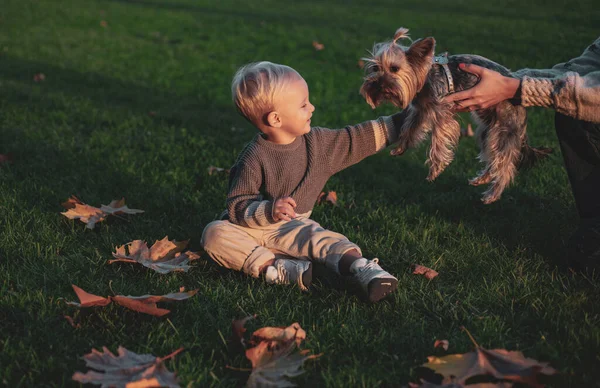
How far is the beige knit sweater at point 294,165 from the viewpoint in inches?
141

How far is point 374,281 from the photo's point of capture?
319 centimetres

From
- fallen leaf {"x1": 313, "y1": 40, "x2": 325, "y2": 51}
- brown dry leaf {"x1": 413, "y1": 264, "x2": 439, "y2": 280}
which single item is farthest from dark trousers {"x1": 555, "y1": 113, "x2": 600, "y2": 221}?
fallen leaf {"x1": 313, "y1": 40, "x2": 325, "y2": 51}

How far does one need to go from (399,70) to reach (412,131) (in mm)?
383

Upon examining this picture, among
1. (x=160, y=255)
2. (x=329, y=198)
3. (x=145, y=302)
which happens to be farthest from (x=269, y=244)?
(x=329, y=198)

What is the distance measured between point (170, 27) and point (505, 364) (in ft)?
42.4

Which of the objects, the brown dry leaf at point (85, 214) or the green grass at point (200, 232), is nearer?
the green grass at point (200, 232)

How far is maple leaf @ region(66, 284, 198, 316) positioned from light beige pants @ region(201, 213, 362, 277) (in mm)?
524

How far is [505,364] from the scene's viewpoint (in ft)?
8.15

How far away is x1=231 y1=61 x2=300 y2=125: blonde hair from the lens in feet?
11.2

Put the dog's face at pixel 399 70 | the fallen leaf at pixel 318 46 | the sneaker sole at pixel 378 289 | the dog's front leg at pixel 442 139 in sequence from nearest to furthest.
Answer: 1. the sneaker sole at pixel 378 289
2. the dog's face at pixel 399 70
3. the dog's front leg at pixel 442 139
4. the fallen leaf at pixel 318 46

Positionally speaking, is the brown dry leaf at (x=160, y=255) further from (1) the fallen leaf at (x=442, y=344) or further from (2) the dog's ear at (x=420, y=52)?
(2) the dog's ear at (x=420, y=52)

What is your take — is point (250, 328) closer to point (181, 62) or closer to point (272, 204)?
point (272, 204)

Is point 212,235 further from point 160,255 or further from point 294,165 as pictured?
point 294,165

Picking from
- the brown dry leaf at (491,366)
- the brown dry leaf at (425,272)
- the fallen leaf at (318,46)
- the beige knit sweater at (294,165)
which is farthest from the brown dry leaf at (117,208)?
the fallen leaf at (318,46)
